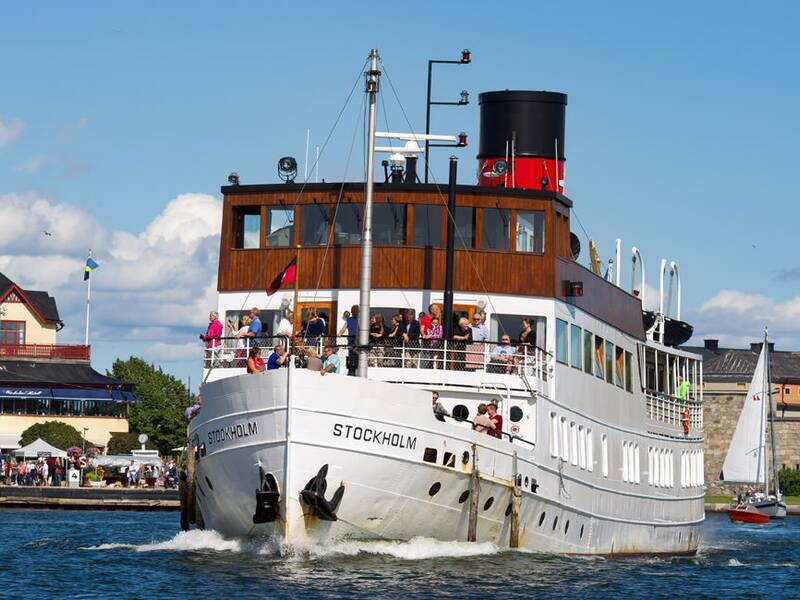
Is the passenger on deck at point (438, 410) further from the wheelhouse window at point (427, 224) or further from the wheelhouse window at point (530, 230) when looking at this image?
the wheelhouse window at point (530, 230)

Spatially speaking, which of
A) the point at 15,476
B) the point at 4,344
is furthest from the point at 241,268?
the point at 4,344

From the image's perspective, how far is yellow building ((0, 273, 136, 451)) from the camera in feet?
319

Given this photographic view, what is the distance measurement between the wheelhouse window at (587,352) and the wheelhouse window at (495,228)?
3.41m

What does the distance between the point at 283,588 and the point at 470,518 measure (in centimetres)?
425

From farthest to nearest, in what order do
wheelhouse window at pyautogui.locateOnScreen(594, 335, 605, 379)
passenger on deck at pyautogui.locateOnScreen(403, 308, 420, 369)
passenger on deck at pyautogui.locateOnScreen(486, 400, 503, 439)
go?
wheelhouse window at pyautogui.locateOnScreen(594, 335, 605, 379) < passenger on deck at pyautogui.locateOnScreen(403, 308, 420, 369) < passenger on deck at pyautogui.locateOnScreen(486, 400, 503, 439)

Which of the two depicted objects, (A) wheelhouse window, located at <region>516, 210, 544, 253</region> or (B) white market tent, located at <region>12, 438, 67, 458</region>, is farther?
(B) white market tent, located at <region>12, 438, 67, 458</region>

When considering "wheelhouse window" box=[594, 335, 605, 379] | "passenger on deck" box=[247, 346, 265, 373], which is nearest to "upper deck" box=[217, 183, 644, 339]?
"passenger on deck" box=[247, 346, 265, 373]

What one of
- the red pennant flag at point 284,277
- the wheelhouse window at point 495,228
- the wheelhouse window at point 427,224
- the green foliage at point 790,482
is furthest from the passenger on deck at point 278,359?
the green foliage at point 790,482

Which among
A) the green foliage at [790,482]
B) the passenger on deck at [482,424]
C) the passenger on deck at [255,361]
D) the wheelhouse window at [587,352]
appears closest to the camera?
the passenger on deck at [255,361]

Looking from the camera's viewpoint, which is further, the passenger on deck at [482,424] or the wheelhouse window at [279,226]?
the wheelhouse window at [279,226]

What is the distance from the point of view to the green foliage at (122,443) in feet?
311

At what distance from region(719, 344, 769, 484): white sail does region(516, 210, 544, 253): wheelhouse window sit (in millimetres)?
66334

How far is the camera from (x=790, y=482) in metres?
123

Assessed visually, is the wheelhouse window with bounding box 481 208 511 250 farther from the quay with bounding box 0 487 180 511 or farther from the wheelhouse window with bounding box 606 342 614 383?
the quay with bounding box 0 487 180 511
